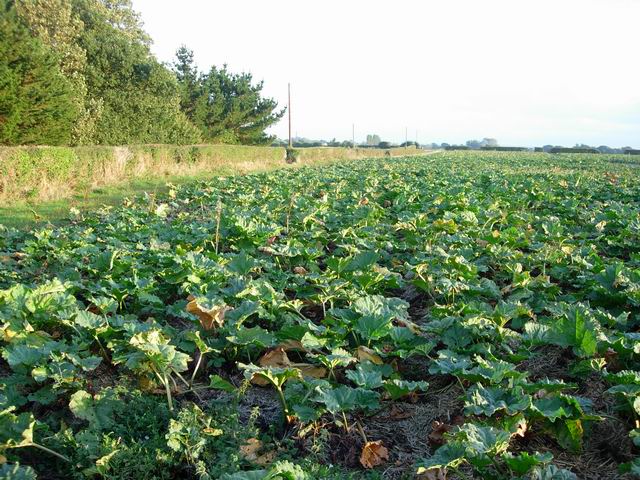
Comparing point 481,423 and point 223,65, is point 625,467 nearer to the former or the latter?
point 481,423

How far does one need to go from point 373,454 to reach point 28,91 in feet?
71.9

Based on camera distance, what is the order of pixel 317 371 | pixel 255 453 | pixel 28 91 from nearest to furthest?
pixel 255 453 < pixel 317 371 < pixel 28 91

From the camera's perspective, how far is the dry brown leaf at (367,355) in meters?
3.33

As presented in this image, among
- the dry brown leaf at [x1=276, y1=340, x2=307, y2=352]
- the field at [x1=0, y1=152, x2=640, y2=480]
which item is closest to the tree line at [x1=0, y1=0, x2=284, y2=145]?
the field at [x1=0, y1=152, x2=640, y2=480]

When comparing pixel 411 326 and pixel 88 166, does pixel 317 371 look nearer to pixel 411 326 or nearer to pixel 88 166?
pixel 411 326

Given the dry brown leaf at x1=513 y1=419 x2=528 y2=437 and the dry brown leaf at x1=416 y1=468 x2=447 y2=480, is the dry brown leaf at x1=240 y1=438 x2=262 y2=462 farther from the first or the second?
the dry brown leaf at x1=513 y1=419 x2=528 y2=437

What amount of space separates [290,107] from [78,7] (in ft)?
70.2

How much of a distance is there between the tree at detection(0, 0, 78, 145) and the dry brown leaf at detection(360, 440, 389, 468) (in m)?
20.3

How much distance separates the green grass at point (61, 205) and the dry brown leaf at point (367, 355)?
7156mm

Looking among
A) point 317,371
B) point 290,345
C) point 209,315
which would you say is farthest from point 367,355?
point 209,315

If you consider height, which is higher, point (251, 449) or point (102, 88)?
point (102, 88)

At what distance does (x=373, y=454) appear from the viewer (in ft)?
8.54

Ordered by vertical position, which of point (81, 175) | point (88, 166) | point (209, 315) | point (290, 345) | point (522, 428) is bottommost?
point (522, 428)

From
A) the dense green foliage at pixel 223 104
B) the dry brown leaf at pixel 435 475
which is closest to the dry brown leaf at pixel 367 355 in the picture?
the dry brown leaf at pixel 435 475
